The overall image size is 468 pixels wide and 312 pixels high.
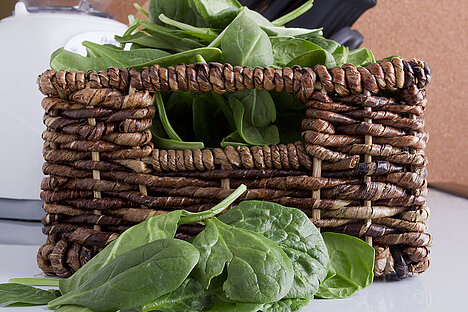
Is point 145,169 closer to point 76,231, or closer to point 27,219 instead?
point 76,231

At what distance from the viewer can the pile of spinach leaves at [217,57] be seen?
47 cm

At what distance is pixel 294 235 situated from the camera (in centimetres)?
39

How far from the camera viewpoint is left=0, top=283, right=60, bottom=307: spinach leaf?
0.39 m

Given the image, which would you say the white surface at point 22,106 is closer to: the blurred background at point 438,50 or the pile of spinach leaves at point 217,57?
the pile of spinach leaves at point 217,57

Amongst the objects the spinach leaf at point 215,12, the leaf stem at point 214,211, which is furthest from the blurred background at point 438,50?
the leaf stem at point 214,211

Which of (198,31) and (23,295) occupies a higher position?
(198,31)

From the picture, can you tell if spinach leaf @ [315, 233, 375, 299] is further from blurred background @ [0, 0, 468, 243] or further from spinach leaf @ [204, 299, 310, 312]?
blurred background @ [0, 0, 468, 243]

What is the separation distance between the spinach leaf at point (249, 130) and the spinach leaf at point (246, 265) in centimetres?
12

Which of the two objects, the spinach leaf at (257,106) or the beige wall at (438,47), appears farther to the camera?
the beige wall at (438,47)

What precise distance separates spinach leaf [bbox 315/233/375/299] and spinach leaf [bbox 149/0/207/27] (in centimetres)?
25

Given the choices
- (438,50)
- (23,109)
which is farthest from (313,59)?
(438,50)

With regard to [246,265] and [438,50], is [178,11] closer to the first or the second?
[246,265]

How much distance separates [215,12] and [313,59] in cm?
11

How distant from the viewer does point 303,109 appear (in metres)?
0.54
